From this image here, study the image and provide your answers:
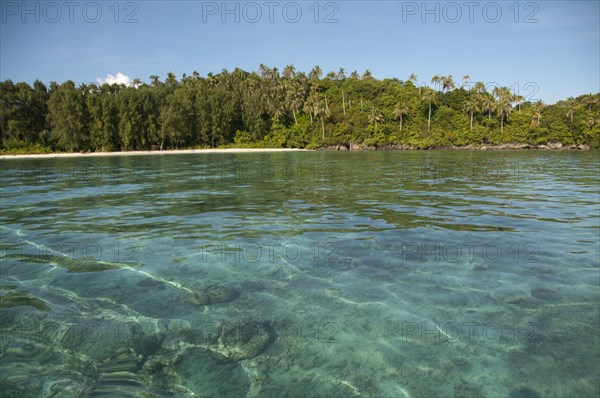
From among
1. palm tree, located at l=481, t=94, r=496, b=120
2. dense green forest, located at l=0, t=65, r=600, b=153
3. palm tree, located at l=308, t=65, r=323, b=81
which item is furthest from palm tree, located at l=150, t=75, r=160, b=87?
palm tree, located at l=481, t=94, r=496, b=120

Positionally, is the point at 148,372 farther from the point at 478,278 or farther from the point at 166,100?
the point at 166,100

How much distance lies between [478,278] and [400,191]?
13.7 metres

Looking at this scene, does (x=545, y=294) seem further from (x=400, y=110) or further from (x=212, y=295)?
(x=400, y=110)

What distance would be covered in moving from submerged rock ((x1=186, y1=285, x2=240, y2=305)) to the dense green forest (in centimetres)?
9999

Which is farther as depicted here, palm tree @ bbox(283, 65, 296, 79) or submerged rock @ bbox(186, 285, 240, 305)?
palm tree @ bbox(283, 65, 296, 79)

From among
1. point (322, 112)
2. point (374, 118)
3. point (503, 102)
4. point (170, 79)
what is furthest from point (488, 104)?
point (170, 79)

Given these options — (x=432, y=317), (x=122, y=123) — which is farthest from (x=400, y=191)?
(x=122, y=123)

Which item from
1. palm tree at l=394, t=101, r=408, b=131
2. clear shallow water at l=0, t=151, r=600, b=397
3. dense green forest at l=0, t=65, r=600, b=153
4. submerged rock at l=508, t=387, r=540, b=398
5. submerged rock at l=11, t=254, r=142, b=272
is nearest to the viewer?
submerged rock at l=508, t=387, r=540, b=398

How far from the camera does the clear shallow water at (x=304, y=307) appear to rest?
4.53m

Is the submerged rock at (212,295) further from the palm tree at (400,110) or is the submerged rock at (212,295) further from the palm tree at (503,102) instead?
the palm tree at (503,102)

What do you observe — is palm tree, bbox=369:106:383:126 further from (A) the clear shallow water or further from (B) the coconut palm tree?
(A) the clear shallow water

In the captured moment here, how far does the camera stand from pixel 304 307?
6.43m

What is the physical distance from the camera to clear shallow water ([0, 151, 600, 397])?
14.9 feet

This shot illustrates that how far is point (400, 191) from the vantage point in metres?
21.0
